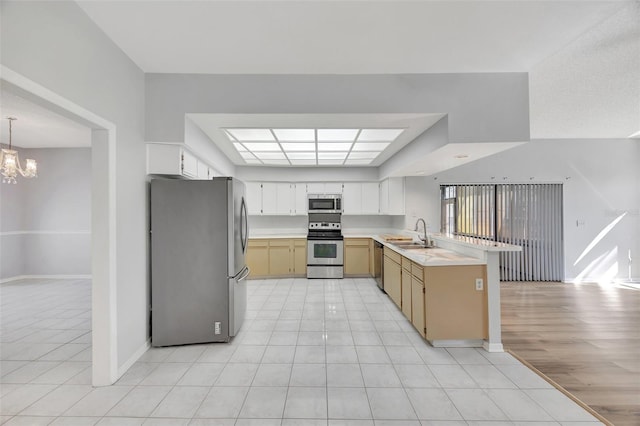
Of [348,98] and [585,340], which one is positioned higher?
[348,98]

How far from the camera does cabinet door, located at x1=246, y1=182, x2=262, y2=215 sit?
6086 millimetres

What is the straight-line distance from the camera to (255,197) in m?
6.11

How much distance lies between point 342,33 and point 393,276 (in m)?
3.20

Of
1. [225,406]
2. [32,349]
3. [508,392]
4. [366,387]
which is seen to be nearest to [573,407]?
[508,392]

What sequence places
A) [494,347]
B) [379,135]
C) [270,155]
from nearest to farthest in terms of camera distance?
[494,347], [379,135], [270,155]

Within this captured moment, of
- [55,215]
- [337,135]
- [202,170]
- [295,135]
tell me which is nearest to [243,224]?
[202,170]

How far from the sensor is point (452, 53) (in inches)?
94.8

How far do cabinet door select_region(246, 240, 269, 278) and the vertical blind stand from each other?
3770mm

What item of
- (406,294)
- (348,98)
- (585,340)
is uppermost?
→ (348,98)

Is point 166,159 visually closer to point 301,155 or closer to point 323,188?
point 301,155

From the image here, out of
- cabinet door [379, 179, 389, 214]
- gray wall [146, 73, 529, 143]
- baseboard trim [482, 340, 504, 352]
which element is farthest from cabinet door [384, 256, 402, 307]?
gray wall [146, 73, 529, 143]

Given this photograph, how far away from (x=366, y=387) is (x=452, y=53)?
295 centimetres

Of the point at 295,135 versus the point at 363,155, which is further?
the point at 363,155

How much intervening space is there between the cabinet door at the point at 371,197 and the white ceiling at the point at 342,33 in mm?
3505
